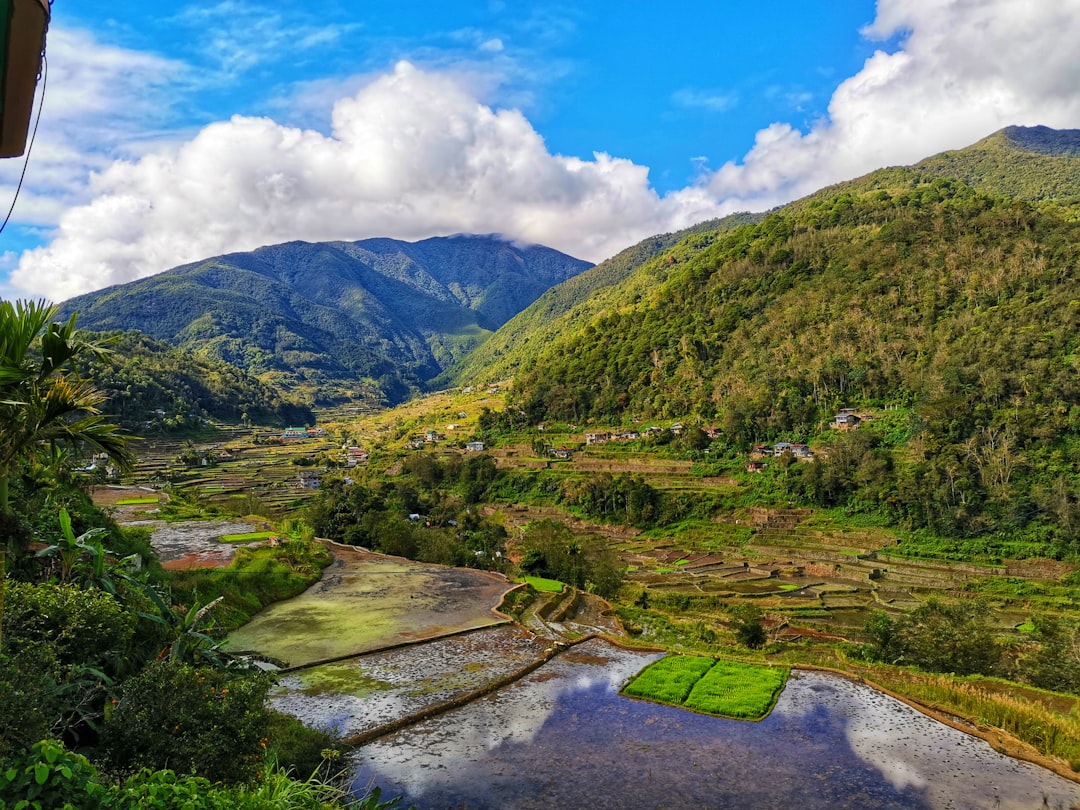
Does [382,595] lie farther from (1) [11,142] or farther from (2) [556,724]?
(1) [11,142]

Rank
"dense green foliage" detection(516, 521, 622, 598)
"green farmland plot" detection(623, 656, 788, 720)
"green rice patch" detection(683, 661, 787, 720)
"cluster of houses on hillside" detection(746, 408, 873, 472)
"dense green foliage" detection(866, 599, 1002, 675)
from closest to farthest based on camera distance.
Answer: "green rice patch" detection(683, 661, 787, 720) < "green farmland plot" detection(623, 656, 788, 720) < "dense green foliage" detection(866, 599, 1002, 675) < "dense green foliage" detection(516, 521, 622, 598) < "cluster of houses on hillside" detection(746, 408, 873, 472)

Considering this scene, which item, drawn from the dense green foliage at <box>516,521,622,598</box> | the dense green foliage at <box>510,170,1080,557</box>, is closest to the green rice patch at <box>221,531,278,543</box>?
the dense green foliage at <box>516,521,622,598</box>

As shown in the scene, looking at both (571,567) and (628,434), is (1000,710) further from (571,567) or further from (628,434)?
(628,434)

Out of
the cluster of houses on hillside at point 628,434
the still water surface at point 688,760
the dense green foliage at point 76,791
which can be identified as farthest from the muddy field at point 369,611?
the cluster of houses on hillside at point 628,434

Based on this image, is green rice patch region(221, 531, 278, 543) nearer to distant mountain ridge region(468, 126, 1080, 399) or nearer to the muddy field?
the muddy field

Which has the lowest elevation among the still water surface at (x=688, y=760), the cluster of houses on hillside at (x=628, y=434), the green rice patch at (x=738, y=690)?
the green rice patch at (x=738, y=690)

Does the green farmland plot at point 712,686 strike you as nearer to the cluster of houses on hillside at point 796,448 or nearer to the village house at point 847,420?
the cluster of houses on hillside at point 796,448
